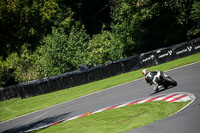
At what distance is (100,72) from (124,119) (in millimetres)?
19018

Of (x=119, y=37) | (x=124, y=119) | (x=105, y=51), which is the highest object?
(x=119, y=37)

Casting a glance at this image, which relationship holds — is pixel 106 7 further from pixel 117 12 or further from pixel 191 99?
pixel 191 99

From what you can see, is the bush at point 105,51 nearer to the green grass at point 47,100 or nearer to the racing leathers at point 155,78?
the green grass at point 47,100

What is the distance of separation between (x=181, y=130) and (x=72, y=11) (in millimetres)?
54427

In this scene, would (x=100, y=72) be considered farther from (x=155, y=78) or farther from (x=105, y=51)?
(x=155, y=78)

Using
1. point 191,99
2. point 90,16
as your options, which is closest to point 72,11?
point 90,16

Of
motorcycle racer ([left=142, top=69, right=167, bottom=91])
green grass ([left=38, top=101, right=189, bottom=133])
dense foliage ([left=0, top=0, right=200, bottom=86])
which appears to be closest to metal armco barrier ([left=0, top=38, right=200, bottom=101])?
dense foliage ([left=0, top=0, right=200, bottom=86])

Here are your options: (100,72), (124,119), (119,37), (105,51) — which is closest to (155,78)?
(124,119)

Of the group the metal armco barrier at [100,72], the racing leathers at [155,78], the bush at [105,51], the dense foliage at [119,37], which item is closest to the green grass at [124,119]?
the racing leathers at [155,78]

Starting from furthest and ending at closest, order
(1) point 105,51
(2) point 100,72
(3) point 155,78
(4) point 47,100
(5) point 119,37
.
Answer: (5) point 119,37 → (1) point 105,51 → (2) point 100,72 → (4) point 47,100 → (3) point 155,78

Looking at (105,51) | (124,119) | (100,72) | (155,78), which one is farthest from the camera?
(105,51)

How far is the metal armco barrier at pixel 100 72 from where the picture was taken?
2873 cm

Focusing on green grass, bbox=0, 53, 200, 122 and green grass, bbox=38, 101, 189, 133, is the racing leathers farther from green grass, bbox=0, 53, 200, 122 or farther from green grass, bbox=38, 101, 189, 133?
green grass, bbox=0, 53, 200, 122

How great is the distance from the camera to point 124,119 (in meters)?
10.9
